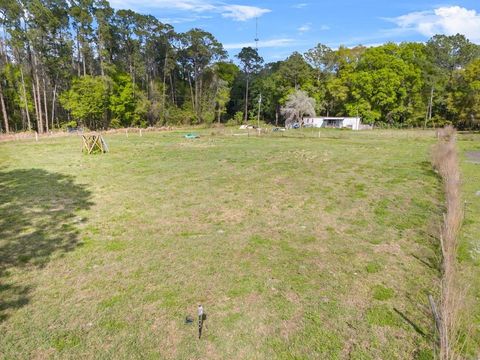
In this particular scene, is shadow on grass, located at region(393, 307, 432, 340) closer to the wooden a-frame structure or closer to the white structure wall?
the wooden a-frame structure

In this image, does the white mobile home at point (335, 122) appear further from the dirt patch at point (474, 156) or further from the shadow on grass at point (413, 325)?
the shadow on grass at point (413, 325)

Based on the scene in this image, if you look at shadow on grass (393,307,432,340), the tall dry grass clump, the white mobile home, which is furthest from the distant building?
shadow on grass (393,307,432,340)

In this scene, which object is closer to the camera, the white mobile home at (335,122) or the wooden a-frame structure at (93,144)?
the wooden a-frame structure at (93,144)

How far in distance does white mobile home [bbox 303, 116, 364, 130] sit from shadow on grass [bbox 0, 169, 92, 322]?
36.2 meters

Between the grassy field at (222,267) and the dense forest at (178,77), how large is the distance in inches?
1085

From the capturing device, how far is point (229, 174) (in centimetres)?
1154

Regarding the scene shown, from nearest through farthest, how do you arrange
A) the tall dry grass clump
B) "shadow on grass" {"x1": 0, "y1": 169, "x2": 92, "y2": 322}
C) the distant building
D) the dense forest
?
the tall dry grass clump → "shadow on grass" {"x1": 0, "y1": 169, "x2": 92, "y2": 322} → the dense forest → the distant building

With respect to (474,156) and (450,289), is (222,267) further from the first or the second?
(474,156)

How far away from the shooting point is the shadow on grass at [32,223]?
14.0 ft

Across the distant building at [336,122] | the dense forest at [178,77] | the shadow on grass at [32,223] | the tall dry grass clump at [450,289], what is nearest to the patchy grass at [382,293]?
the tall dry grass clump at [450,289]

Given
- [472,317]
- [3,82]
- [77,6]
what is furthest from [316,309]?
[3,82]

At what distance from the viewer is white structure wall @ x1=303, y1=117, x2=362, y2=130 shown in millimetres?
40656

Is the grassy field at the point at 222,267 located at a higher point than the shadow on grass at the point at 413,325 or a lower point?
higher

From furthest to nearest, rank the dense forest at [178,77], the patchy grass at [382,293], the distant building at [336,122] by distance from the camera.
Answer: the distant building at [336,122] < the dense forest at [178,77] < the patchy grass at [382,293]
